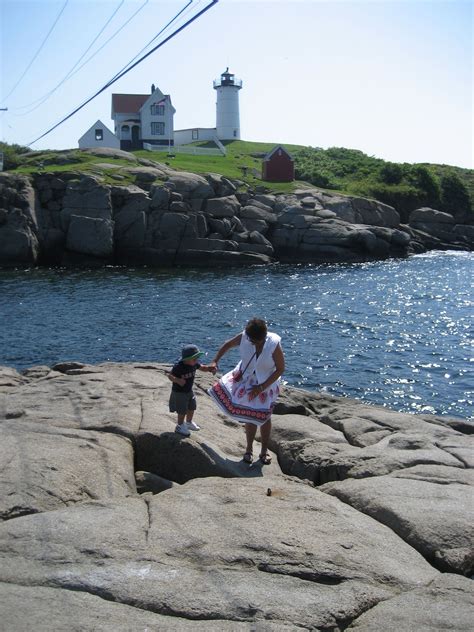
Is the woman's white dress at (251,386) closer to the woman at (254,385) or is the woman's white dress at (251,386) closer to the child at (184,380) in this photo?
the woman at (254,385)

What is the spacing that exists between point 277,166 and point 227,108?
116 ft

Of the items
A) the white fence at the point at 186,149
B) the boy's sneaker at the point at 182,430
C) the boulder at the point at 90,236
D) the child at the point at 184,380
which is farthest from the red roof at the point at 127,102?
the boy's sneaker at the point at 182,430

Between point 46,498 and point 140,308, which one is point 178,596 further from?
point 140,308

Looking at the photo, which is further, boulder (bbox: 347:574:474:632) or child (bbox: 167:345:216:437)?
child (bbox: 167:345:216:437)

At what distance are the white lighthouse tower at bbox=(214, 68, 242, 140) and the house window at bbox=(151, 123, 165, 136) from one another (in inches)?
722

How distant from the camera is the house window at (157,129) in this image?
92.0 metres

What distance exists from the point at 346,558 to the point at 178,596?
196 centimetres

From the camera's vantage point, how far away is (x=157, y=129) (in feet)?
303

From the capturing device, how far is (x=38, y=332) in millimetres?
30141

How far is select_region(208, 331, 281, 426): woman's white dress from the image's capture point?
Answer: 10.8 m

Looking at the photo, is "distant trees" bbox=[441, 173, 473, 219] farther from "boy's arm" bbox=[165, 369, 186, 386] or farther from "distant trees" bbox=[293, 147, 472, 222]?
"boy's arm" bbox=[165, 369, 186, 386]

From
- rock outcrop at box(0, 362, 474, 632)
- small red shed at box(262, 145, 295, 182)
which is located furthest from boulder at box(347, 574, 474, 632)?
small red shed at box(262, 145, 295, 182)

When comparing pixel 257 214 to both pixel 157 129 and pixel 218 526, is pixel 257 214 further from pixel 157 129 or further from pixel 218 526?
pixel 218 526

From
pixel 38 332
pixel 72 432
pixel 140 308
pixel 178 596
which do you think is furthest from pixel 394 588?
pixel 140 308
